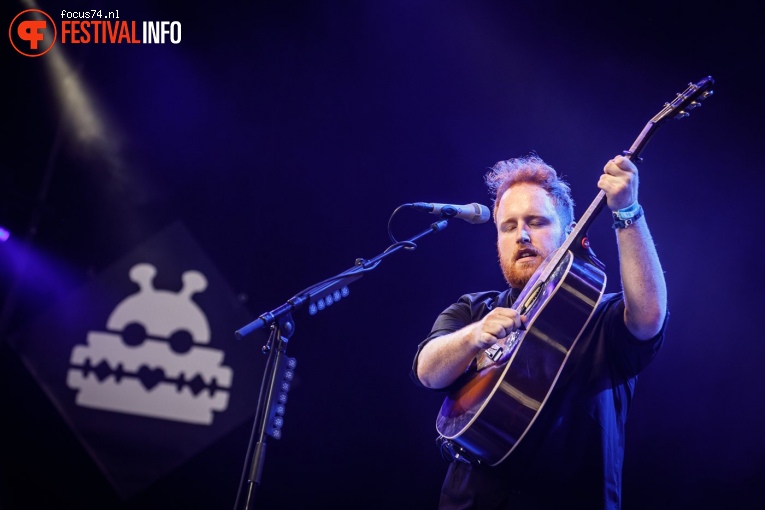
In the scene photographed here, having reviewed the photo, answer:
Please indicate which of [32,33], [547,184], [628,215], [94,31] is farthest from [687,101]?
[32,33]

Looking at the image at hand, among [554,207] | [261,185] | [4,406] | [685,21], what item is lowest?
[554,207]

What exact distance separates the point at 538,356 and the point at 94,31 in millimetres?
5590

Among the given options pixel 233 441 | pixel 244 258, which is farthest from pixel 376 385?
pixel 244 258

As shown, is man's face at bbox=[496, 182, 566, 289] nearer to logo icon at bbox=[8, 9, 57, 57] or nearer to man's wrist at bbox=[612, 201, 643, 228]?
man's wrist at bbox=[612, 201, 643, 228]

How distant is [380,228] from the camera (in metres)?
5.54

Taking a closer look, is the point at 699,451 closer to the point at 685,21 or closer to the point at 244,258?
the point at 685,21

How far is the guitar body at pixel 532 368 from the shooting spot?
2387 millimetres

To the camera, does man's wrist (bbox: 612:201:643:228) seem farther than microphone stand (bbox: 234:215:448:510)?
No

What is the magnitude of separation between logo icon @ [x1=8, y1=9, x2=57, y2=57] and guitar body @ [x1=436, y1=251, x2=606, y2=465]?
5715 millimetres

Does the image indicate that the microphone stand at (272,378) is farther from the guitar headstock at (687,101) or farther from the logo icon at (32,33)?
the logo icon at (32,33)

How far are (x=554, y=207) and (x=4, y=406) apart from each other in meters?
5.01

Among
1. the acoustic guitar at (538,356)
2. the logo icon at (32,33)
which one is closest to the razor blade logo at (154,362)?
the logo icon at (32,33)

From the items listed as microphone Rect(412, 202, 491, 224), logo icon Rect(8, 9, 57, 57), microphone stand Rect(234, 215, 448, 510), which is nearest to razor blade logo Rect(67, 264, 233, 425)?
logo icon Rect(8, 9, 57, 57)

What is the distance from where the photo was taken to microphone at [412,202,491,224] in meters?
3.23
